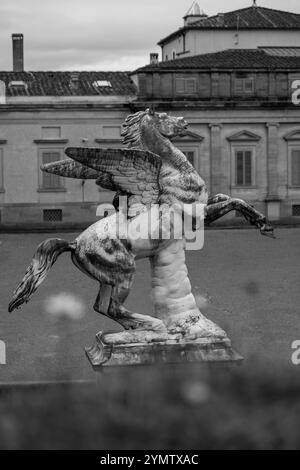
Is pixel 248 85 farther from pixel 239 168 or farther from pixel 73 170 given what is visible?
pixel 73 170

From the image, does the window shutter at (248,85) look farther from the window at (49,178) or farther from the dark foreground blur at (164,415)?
the dark foreground blur at (164,415)

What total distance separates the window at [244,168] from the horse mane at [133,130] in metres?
33.6

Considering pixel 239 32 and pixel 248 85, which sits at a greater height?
pixel 239 32

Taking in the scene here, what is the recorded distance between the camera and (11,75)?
40375 millimetres

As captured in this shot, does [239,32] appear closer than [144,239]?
No

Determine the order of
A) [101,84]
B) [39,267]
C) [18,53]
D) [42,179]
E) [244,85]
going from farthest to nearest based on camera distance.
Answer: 1. [18,53]
2. [101,84]
3. [244,85]
4. [42,179]
5. [39,267]

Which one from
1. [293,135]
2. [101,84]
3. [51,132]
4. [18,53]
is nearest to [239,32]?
[293,135]

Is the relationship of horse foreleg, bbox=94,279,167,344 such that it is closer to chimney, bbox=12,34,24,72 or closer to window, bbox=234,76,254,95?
window, bbox=234,76,254,95

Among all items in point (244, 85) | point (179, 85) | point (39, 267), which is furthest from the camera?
point (244, 85)

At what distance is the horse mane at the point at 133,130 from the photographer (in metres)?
5.64

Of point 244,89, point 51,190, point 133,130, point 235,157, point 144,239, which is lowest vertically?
point 51,190

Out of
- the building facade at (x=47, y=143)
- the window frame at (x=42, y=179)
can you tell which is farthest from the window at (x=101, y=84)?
the window frame at (x=42, y=179)

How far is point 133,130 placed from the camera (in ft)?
18.6

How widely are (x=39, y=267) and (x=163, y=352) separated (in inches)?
32.1
